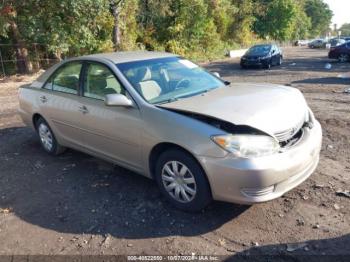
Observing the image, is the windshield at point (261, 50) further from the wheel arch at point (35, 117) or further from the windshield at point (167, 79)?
the wheel arch at point (35, 117)

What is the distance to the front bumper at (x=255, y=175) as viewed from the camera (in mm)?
3348

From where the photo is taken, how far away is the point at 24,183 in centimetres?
501

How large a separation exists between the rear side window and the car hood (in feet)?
5.50

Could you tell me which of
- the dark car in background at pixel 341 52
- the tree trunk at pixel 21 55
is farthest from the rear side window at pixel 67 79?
the dark car in background at pixel 341 52

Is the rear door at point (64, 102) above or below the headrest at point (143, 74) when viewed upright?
below

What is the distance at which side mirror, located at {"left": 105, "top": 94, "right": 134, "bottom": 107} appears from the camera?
407 centimetres

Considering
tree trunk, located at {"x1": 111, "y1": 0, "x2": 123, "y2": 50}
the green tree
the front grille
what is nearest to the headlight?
the front grille

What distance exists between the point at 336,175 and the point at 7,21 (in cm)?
1655

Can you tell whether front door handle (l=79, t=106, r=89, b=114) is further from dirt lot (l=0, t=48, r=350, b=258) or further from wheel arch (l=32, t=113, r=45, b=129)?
wheel arch (l=32, t=113, r=45, b=129)

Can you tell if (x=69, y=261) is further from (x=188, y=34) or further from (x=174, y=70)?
(x=188, y=34)

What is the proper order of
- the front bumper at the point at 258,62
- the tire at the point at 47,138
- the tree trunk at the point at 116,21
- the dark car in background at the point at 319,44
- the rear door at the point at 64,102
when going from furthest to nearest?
the dark car in background at the point at 319,44 < the front bumper at the point at 258,62 < the tree trunk at the point at 116,21 < the tire at the point at 47,138 < the rear door at the point at 64,102

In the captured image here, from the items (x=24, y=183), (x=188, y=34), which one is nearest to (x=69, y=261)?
(x=24, y=183)

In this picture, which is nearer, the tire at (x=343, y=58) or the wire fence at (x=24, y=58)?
the wire fence at (x=24, y=58)

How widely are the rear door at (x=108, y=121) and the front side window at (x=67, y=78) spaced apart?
0.20 m
